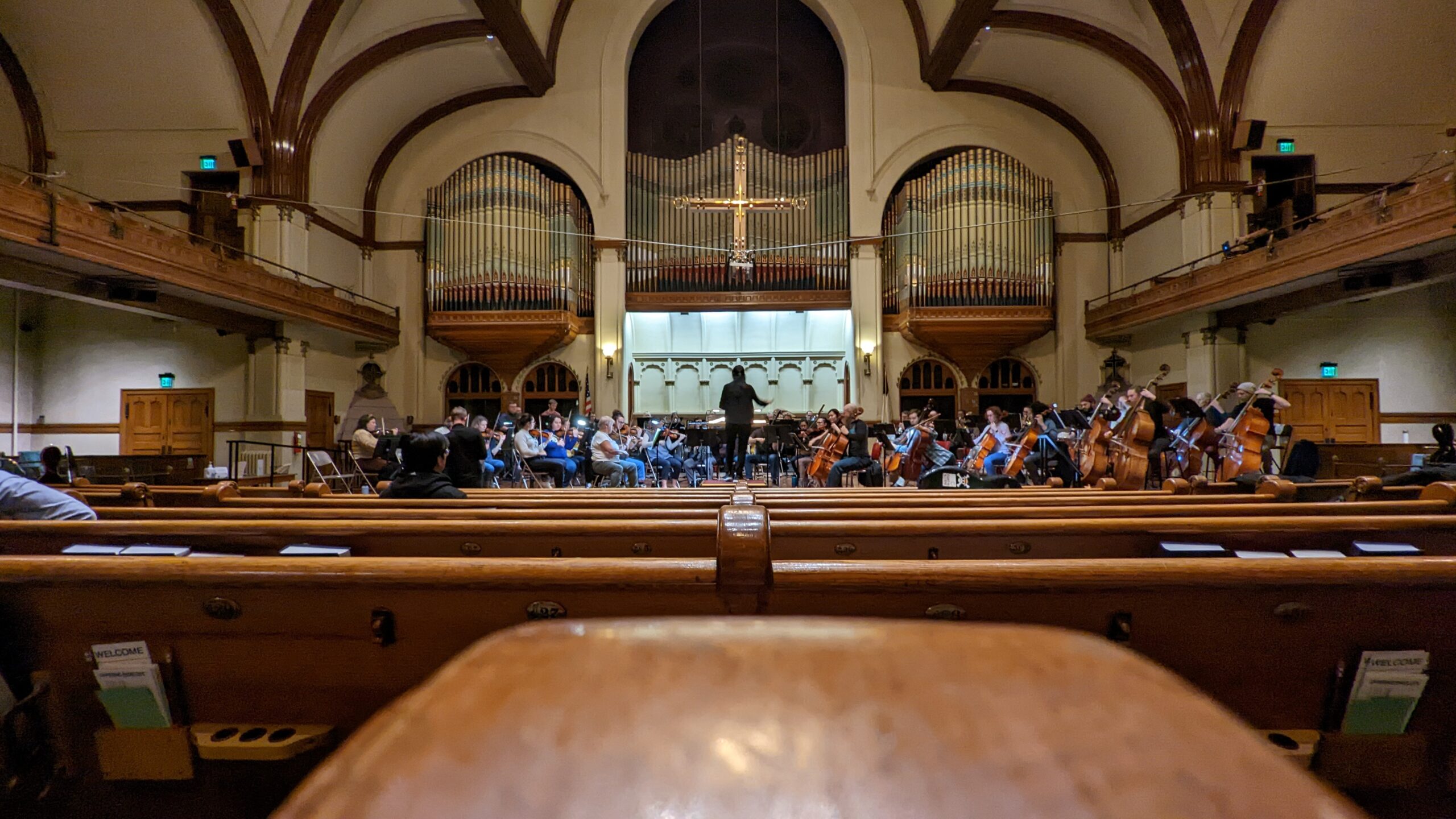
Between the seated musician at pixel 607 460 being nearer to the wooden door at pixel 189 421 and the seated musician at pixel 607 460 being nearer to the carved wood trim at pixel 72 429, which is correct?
the wooden door at pixel 189 421

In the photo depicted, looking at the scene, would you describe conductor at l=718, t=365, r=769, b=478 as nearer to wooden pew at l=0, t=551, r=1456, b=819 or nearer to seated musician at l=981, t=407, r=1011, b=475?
seated musician at l=981, t=407, r=1011, b=475

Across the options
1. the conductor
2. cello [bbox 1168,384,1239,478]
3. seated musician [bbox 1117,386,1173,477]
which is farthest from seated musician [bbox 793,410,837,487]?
cello [bbox 1168,384,1239,478]

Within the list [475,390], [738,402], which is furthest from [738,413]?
[475,390]

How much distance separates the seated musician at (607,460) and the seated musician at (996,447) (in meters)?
4.21

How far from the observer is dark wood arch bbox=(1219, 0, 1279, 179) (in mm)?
9219

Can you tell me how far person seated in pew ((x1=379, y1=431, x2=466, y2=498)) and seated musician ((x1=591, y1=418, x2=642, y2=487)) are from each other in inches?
166

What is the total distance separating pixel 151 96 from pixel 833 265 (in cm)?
1103

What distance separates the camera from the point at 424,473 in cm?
356

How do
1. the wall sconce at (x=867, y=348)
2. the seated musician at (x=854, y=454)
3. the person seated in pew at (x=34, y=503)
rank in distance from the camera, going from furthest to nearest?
1. the wall sconce at (x=867, y=348)
2. the seated musician at (x=854, y=454)
3. the person seated in pew at (x=34, y=503)

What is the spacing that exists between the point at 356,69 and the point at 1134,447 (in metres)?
11.9

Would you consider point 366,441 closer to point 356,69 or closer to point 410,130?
point 356,69

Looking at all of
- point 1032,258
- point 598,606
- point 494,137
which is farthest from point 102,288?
point 1032,258

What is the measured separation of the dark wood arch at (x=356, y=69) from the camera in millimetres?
10383

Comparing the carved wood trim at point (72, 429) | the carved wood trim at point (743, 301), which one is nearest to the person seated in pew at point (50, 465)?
the carved wood trim at point (72, 429)
